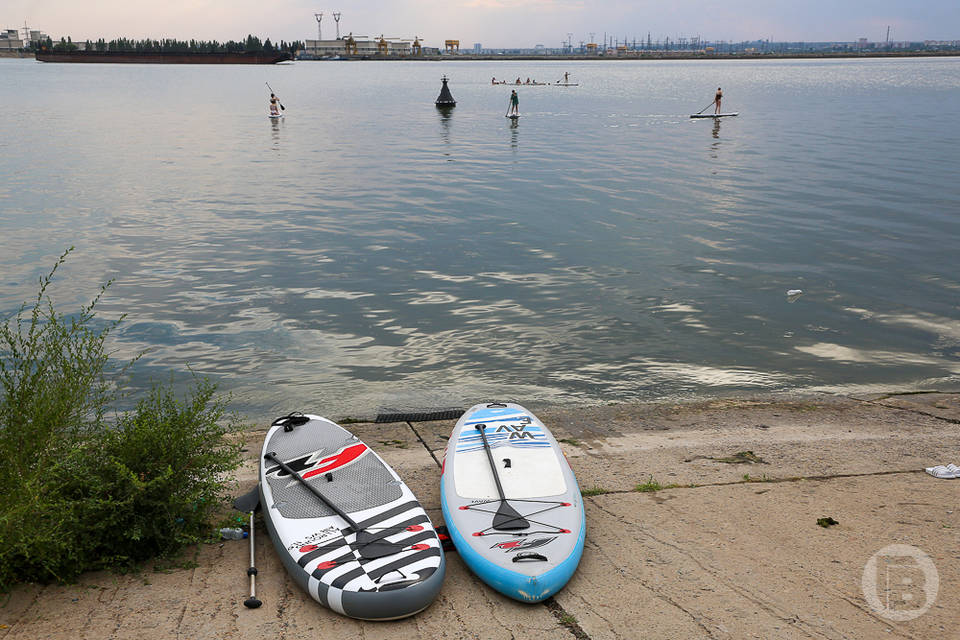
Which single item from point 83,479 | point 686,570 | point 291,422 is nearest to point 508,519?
point 686,570

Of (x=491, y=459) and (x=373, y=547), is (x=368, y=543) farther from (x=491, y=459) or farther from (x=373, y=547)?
(x=491, y=459)

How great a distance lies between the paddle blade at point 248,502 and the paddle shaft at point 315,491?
32cm

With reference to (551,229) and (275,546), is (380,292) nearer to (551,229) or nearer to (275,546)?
(551,229)

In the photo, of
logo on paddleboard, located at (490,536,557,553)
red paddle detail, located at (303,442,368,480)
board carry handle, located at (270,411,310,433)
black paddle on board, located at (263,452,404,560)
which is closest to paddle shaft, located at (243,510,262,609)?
black paddle on board, located at (263,452,404,560)

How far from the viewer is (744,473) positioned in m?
7.71

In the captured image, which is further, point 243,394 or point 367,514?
point 243,394

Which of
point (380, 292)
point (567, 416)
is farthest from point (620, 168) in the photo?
point (567, 416)

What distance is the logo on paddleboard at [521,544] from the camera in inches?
230

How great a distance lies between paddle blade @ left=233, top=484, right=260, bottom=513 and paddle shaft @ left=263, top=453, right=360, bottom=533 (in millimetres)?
322

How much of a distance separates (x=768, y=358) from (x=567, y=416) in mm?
4254

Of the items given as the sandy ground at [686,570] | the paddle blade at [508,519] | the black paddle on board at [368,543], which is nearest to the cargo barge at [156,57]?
the sandy ground at [686,570]

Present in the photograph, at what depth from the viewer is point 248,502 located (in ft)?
22.1

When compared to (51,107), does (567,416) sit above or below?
below

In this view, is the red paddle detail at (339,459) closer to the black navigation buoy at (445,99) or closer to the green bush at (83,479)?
the green bush at (83,479)
